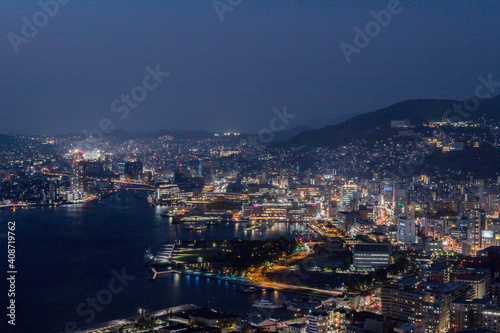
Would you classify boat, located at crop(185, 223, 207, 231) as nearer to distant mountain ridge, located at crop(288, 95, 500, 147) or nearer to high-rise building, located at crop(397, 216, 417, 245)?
high-rise building, located at crop(397, 216, 417, 245)

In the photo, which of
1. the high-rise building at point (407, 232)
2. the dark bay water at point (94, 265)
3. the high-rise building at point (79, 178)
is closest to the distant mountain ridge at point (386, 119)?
the high-rise building at point (79, 178)

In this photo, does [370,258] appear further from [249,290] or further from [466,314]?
[466,314]

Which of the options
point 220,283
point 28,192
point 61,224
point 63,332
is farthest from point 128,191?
point 63,332

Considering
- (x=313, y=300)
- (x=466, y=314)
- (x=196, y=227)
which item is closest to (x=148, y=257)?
(x=313, y=300)

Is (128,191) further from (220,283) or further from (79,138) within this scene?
(79,138)

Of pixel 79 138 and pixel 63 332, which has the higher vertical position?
pixel 79 138

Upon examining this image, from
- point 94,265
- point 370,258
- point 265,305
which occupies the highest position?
point 370,258
